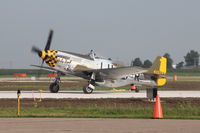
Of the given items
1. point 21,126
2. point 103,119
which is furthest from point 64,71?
point 21,126

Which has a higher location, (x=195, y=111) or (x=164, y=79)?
(x=164, y=79)

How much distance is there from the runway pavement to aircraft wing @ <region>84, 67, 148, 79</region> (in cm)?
1974

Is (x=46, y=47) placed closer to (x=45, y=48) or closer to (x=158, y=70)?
(x=45, y=48)

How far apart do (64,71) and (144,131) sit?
2400 centimetres

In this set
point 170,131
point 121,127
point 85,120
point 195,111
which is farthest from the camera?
point 195,111

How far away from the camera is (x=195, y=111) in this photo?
72.1ft

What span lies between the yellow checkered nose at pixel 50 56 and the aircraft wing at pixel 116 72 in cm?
275

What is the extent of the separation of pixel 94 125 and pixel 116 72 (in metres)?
22.4

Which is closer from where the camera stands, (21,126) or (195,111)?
(21,126)

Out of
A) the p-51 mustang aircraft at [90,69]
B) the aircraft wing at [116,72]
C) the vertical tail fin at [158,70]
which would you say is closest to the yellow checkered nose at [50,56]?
the p-51 mustang aircraft at [90,69]

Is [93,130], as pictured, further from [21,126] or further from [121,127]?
[21,126]

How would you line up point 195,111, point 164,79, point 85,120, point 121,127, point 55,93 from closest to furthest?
point 121,127 → point 85,120 → point 195,111 → point 55,93 → point 164,79

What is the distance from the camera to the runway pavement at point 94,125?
1499 cm

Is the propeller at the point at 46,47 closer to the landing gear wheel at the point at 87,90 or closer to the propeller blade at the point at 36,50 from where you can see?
the propeller blade at the point at 36,50
